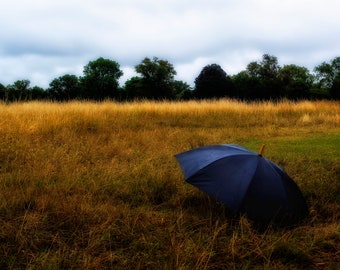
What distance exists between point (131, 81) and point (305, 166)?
1625 inches

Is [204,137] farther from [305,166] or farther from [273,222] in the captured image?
[273,222]

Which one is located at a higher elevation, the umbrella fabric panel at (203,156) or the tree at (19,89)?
the tree at (19,89)

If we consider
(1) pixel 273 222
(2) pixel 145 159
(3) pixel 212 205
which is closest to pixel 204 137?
(2) pixel 145 159

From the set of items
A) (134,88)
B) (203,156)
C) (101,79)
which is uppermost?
(101,79)

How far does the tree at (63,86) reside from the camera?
4294 cm

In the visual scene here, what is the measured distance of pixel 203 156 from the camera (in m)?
4.41

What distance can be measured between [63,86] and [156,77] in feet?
40.9

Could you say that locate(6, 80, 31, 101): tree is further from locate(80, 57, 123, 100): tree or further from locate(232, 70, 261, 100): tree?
locate(232, 70, 261, 100): tree

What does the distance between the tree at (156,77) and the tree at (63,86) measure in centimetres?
980

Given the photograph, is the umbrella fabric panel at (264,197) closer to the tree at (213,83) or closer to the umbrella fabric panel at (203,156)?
the umbrella fabric panel at (203,156)

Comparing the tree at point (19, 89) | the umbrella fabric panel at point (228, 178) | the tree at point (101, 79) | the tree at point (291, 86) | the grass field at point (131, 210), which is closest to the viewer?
the grass field at point (131, 210)

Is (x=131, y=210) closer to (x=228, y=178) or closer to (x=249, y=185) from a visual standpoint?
(x=228, y=178)

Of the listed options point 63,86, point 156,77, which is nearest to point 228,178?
point 156,77

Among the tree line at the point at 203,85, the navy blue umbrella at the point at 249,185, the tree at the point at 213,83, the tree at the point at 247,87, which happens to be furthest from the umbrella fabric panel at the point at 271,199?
the tree at the point at 247,87
